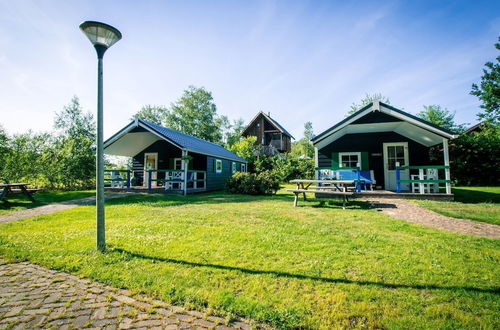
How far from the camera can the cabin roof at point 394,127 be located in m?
8.95

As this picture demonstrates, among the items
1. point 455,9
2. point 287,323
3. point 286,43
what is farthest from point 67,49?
point 455,9

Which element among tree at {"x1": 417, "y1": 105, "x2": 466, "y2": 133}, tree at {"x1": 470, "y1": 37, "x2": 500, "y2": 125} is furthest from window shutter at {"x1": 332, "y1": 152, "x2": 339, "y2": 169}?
tree at {"x1": 417, "y1": 105, "x2": 466, "y2": 133}

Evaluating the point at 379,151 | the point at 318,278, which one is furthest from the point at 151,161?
the point at 318,278

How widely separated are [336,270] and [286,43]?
871 centimetres

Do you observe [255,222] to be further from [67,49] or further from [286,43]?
[67,49]

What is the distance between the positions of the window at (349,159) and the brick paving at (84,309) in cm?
1149

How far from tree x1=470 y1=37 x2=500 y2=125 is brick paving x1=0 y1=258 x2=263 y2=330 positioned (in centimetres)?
2393

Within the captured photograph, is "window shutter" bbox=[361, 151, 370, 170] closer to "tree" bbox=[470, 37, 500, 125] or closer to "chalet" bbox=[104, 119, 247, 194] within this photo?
"chalet" bbox=[104, 119, 247, 194]

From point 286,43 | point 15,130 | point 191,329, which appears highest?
point 286,43

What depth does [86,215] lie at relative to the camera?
245 inches

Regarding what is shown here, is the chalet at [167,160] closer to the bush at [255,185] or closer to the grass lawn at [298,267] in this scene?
the bush at [255,185]

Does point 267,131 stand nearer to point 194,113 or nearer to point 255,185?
point 194,113

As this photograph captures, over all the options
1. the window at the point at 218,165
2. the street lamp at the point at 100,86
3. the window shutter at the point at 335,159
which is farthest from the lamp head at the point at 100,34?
the window at the point at 218,165

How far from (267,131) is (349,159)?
61.2 ft
